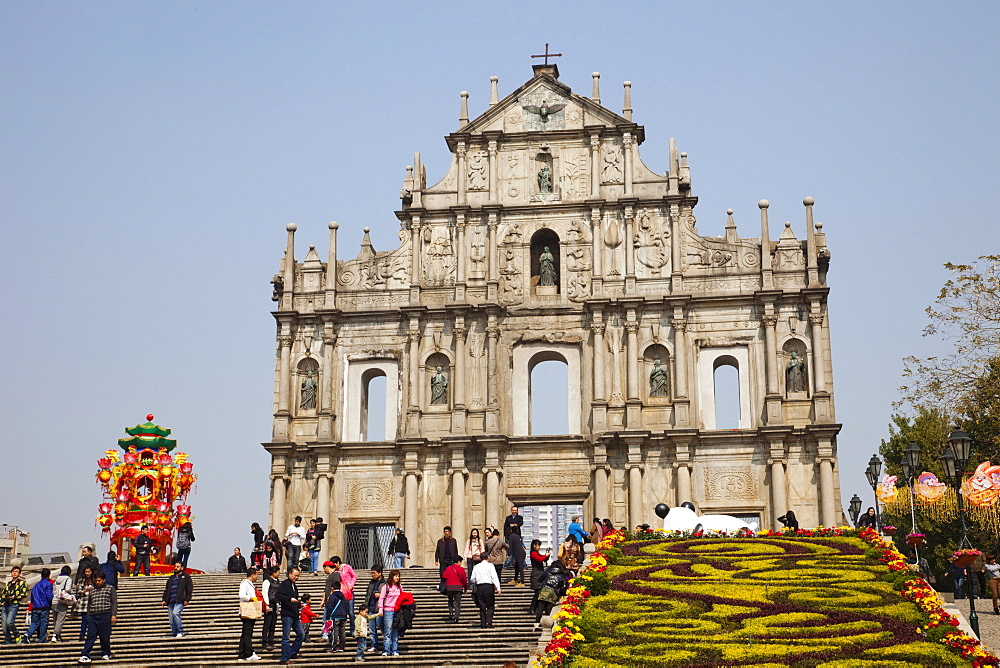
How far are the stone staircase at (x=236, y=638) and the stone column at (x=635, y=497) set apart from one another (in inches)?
438

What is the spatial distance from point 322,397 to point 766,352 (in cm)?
1391

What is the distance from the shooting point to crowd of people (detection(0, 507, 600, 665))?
22688mm

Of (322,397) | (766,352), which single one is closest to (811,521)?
(766,352)

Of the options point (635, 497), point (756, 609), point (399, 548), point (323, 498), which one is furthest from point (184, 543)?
point (756, 609)

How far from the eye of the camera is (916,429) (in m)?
57.9

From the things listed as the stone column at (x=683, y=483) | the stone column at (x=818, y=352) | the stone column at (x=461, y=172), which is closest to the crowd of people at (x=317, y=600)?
the stone column at (x=683, y=483)

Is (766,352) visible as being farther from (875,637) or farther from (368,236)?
(875,637)

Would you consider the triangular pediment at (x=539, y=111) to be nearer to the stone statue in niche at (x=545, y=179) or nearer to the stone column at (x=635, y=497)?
the stone statue in niche at (x=545, y=179)

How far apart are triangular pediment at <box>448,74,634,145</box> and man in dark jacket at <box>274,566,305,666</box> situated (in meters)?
23.1

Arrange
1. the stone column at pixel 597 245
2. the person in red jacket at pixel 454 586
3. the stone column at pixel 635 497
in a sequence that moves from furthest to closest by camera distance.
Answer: the stone column at pixel 597 245 < the stone column at pixel 635 497 < the person in red jacket at pixel 454 586

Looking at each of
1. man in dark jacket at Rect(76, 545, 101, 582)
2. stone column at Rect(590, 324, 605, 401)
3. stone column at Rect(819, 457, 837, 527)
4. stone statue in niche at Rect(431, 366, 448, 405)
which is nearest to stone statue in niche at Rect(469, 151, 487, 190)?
stone column at Rect(590, 324, 605, 401)

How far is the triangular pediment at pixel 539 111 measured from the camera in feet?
140

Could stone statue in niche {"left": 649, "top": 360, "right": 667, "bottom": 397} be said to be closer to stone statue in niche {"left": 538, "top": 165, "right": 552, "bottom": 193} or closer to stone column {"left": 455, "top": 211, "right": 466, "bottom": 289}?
stone column {"left": 455, "top": 211, "right": 466, "bottom": 289}

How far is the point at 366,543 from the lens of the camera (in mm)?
40156
